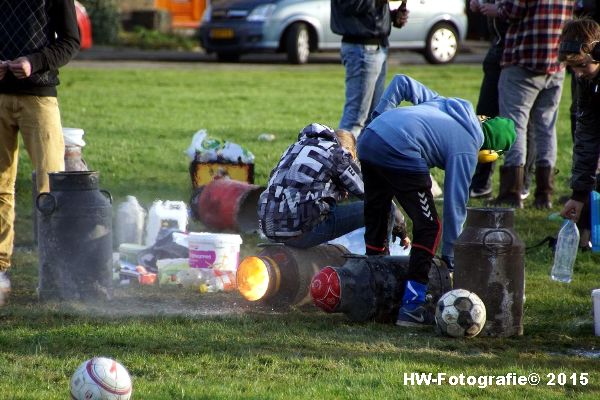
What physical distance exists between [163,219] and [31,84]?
169 centimetres

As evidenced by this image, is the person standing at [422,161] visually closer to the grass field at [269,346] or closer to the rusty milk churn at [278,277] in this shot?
the grass field at [269,346]

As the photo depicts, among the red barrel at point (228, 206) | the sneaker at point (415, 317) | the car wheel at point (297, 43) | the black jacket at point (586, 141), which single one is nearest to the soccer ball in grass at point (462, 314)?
the sneaker at point (415, 317)

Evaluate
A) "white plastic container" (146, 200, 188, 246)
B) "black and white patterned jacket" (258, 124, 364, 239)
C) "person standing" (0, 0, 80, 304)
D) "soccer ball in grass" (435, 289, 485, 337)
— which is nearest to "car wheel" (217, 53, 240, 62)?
"white plastic container" (146, 200, 188, 246)

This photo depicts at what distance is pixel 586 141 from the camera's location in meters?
7.25

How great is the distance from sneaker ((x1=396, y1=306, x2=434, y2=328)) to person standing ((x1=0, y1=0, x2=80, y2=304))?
96.6 inches

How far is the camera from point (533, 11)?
9555 millimetres

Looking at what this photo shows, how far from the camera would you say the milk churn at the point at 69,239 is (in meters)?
6.85

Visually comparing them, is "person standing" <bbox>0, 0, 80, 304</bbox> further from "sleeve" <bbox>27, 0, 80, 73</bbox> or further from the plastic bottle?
the plastic bottle

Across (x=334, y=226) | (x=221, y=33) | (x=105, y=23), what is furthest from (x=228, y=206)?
(x=105, y=23)

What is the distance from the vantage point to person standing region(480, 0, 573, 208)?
31.1 ft

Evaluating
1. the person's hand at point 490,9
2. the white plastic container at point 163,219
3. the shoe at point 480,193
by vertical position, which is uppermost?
the person's hand at point 490,9

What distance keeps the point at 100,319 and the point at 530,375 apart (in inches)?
97.0

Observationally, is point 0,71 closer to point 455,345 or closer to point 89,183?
point 89,183

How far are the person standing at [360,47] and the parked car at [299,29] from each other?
11.3 m
